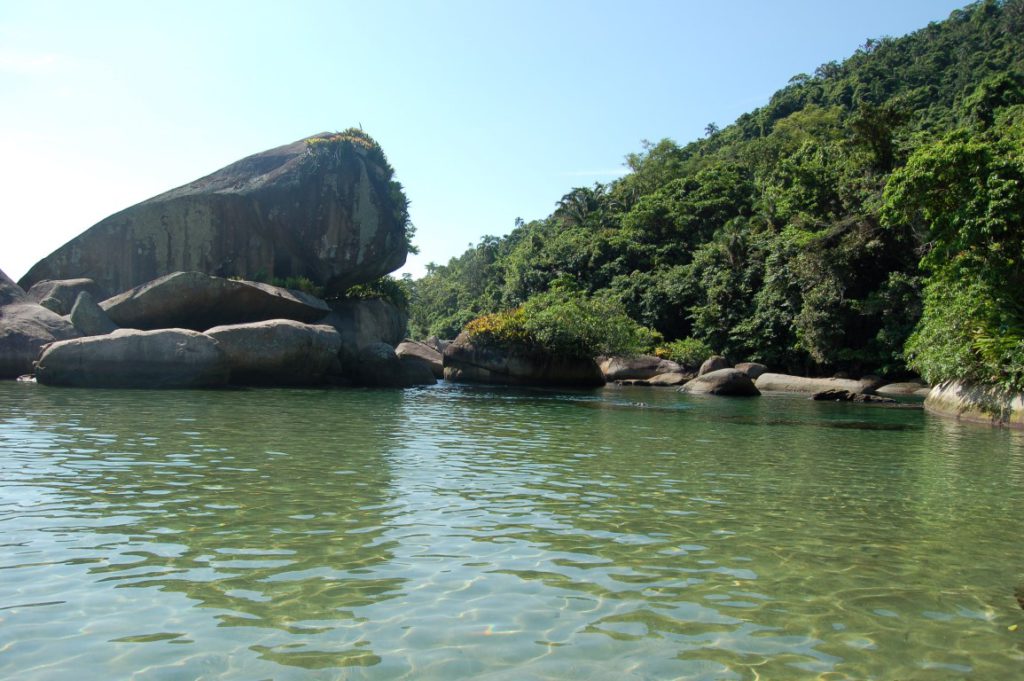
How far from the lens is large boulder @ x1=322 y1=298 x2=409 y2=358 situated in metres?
32.9

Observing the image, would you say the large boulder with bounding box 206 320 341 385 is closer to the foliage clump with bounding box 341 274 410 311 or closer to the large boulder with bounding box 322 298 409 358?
the large boulder with bounding box 322 298 409 358

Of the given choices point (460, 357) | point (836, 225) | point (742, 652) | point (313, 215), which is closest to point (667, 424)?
point (742, 652)

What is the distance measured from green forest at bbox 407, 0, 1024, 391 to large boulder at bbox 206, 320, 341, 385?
10136 mm

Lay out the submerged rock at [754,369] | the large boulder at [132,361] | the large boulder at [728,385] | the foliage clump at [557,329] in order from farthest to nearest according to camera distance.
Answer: the submerged rock at [754,369], the foliage clump at [557,329], the large boulder at [728,385], the large boulder at [132,361]

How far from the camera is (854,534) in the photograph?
6.21m

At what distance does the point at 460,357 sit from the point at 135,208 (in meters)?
14.9

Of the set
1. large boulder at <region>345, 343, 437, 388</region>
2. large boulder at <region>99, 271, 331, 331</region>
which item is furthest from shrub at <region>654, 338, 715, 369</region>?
large boulder at <region>99, 271, 331, 331</region>

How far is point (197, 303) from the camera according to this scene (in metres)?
25.5

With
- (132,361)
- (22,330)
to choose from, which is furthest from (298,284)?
(132,361)

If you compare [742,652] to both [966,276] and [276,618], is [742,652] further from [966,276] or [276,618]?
[966,276]

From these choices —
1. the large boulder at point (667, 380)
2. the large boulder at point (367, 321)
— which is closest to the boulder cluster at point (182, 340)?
the large boulder at point (367, 321)

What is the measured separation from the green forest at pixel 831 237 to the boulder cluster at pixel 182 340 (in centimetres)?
872

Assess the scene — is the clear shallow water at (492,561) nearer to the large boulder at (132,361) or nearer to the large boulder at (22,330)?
the large boulder at (132,361)

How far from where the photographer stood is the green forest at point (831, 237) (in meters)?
18.1
